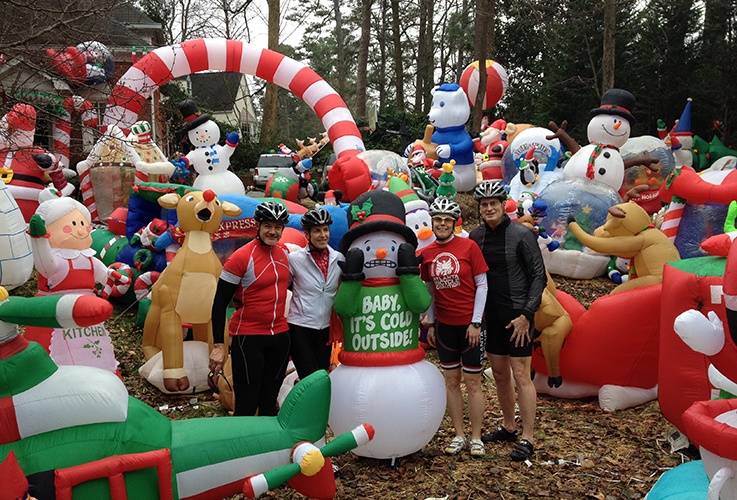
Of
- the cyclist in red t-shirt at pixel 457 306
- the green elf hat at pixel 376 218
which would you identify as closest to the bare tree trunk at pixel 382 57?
the green elf hat at pixel 376 218

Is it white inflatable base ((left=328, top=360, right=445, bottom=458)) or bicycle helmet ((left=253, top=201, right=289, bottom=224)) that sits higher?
bicycle helmet ((left=253, top=201, right=289, bottom=224))

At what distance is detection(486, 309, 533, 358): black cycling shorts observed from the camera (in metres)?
4.77

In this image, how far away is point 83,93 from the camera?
558cm

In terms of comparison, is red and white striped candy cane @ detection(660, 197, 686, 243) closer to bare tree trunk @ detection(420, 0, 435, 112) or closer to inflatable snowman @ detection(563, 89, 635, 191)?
inflatable snowman @ detection(563, 89, 635, 191)

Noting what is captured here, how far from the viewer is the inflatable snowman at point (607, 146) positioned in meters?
9.86

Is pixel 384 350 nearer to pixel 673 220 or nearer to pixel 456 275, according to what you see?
pixel 456 275

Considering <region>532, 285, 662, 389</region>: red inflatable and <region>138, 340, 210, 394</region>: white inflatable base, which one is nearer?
<region>532, 285, 662, 389</region>: red inflatable

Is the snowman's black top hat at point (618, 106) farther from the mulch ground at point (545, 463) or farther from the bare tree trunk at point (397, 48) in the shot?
the bare tree trunk at point (397, 48)

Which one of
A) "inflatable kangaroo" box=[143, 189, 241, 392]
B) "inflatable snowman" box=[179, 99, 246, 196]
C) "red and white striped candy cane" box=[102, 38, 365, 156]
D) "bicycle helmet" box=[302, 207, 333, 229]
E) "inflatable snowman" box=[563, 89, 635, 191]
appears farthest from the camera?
"red and white striped candy cane" box=[102, 38, 365, 156]

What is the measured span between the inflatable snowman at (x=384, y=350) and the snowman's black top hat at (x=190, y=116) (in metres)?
5.42

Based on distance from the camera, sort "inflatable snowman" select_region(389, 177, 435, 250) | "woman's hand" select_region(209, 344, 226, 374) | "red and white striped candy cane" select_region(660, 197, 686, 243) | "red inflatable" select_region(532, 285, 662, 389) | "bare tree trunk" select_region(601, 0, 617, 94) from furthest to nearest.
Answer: "bare tree trunk" select_region(601, 0, 617, 94) → "red and white striped candy cane" select_region(660, 197, 686, 243) → "inflatable snowman" select_region(389, 177, 435, 250) → "red inflatable" select_region(532, 285, 662, 389) → "woman's hand" select_region(209, 344, 226, 374)

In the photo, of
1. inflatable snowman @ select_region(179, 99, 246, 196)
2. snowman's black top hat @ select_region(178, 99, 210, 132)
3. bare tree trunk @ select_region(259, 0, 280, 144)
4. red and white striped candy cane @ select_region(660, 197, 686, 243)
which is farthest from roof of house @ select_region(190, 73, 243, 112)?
red and white striped candy cane @ select_region(660, 197, 686, 243)

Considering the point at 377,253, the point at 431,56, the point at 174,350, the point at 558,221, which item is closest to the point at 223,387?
the point at 174,350

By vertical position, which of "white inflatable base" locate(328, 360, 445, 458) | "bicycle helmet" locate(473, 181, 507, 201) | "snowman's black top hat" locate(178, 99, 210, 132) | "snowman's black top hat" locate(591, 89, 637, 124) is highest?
"snowman's black top hat" locate(591, 89, 637, 124)
